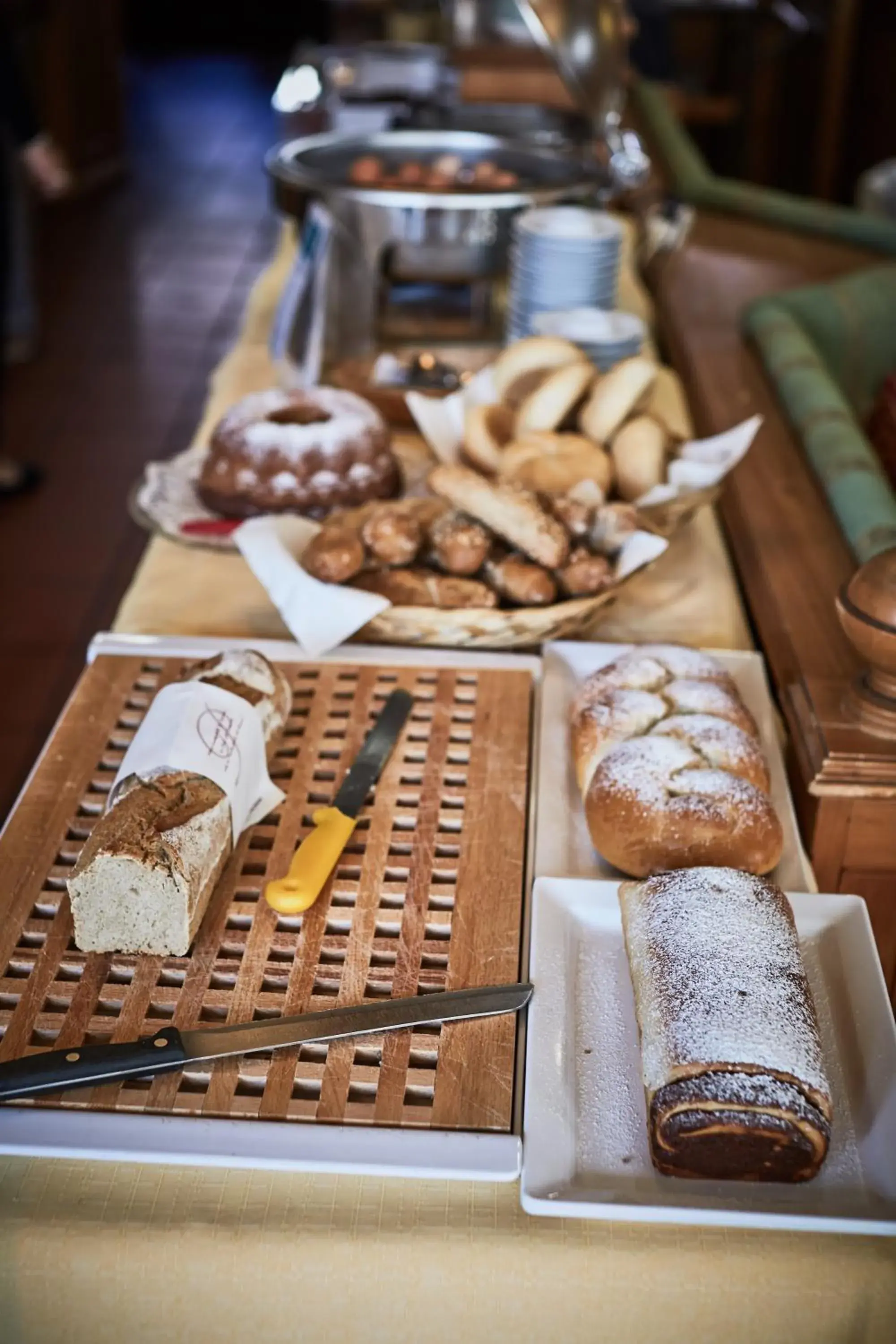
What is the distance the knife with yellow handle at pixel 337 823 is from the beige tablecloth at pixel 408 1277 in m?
0.22

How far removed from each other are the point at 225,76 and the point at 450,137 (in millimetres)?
6620

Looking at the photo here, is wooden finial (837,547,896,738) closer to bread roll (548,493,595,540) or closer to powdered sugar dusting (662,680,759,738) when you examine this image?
powdered sugar dusting (662,680,759,738)

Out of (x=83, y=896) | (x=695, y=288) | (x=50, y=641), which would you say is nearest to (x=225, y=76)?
(x=50, y=641)

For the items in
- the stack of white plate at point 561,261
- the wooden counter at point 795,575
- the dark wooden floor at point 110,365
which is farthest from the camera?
the dark wooden floor at point 110,365

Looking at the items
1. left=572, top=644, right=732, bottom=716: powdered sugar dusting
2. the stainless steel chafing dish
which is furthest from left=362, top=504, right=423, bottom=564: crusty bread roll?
the stainless steel chafing dish

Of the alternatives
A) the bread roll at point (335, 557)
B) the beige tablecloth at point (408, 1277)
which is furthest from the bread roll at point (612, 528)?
the beige tablecloth at point (408, 1277)

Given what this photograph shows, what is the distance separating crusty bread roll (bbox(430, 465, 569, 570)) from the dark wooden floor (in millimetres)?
1265

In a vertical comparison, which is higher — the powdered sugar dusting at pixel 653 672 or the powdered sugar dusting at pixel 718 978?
the powdered sugar dusting at pixel 718 978

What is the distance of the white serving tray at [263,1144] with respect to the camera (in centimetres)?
72

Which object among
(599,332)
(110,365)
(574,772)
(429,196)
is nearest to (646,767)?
(574,772)

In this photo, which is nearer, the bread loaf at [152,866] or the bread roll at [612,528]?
the bread loaf at [152,866]

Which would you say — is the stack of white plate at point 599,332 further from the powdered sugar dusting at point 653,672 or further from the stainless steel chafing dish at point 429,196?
the powdered sugar dusting at point 653,672

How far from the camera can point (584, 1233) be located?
0.70 metres

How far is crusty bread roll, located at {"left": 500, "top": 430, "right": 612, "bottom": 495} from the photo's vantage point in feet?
4.32
